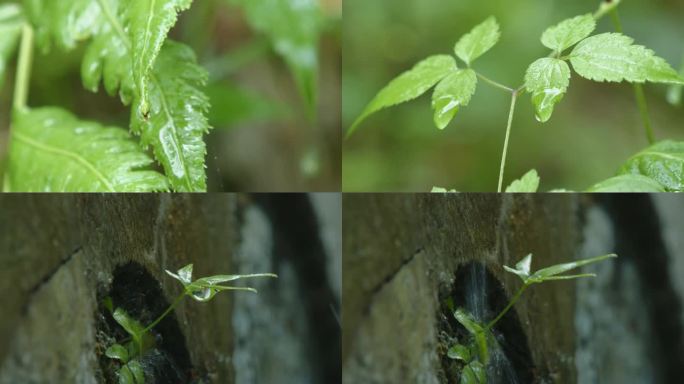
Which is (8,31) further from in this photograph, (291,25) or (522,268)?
(522,268)

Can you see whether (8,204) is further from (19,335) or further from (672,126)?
(672,126)

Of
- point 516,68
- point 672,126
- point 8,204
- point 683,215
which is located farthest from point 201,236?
point 672,126

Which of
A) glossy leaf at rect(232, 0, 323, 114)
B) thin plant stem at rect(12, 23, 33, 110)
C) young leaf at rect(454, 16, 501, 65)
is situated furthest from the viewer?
glossy leaf at rect(232, 0, 323, 114)

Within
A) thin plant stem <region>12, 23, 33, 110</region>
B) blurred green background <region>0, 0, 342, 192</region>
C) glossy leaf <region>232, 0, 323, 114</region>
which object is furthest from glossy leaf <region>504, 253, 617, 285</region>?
blurred green background <region>0, 0, 342, 192</region>

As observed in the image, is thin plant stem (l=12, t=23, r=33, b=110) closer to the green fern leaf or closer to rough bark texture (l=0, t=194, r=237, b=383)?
the green fern leaf

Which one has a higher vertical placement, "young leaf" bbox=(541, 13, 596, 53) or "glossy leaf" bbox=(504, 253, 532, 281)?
"young leaf" bbox=(541, 13, 596, 53)
